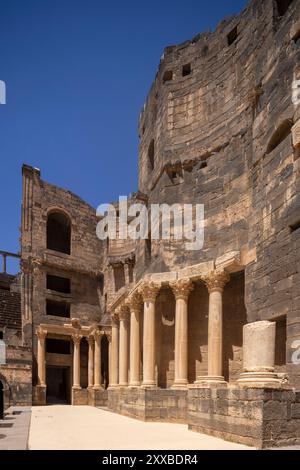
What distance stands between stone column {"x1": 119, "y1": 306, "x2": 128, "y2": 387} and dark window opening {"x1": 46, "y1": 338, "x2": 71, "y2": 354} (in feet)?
50.0

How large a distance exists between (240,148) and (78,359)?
19.7 meters

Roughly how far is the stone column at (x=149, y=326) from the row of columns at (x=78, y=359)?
11401 millimetres

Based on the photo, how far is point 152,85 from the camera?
23.1 meters

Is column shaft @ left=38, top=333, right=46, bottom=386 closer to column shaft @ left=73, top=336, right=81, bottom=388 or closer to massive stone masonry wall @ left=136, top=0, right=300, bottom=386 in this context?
column shaft @ left=73, top=336, right=81, bottom=388

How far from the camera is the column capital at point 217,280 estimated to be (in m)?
14.7

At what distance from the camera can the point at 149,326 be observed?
16500 millimetres

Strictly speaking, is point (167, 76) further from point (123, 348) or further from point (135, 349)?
point (123, 348)

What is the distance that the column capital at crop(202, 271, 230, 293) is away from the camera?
48.1 ft

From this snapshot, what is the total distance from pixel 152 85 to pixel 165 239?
30.7 feet

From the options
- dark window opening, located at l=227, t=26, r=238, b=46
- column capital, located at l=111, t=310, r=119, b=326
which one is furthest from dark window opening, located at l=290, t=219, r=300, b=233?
column capital, located at l=111, t=310, r=119, b=326

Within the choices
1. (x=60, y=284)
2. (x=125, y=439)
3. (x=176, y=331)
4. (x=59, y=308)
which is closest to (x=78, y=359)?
(x=59, y=308)

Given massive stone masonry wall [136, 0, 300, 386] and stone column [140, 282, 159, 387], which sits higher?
massive stone masonry wall [136, 0, 300, 386]
